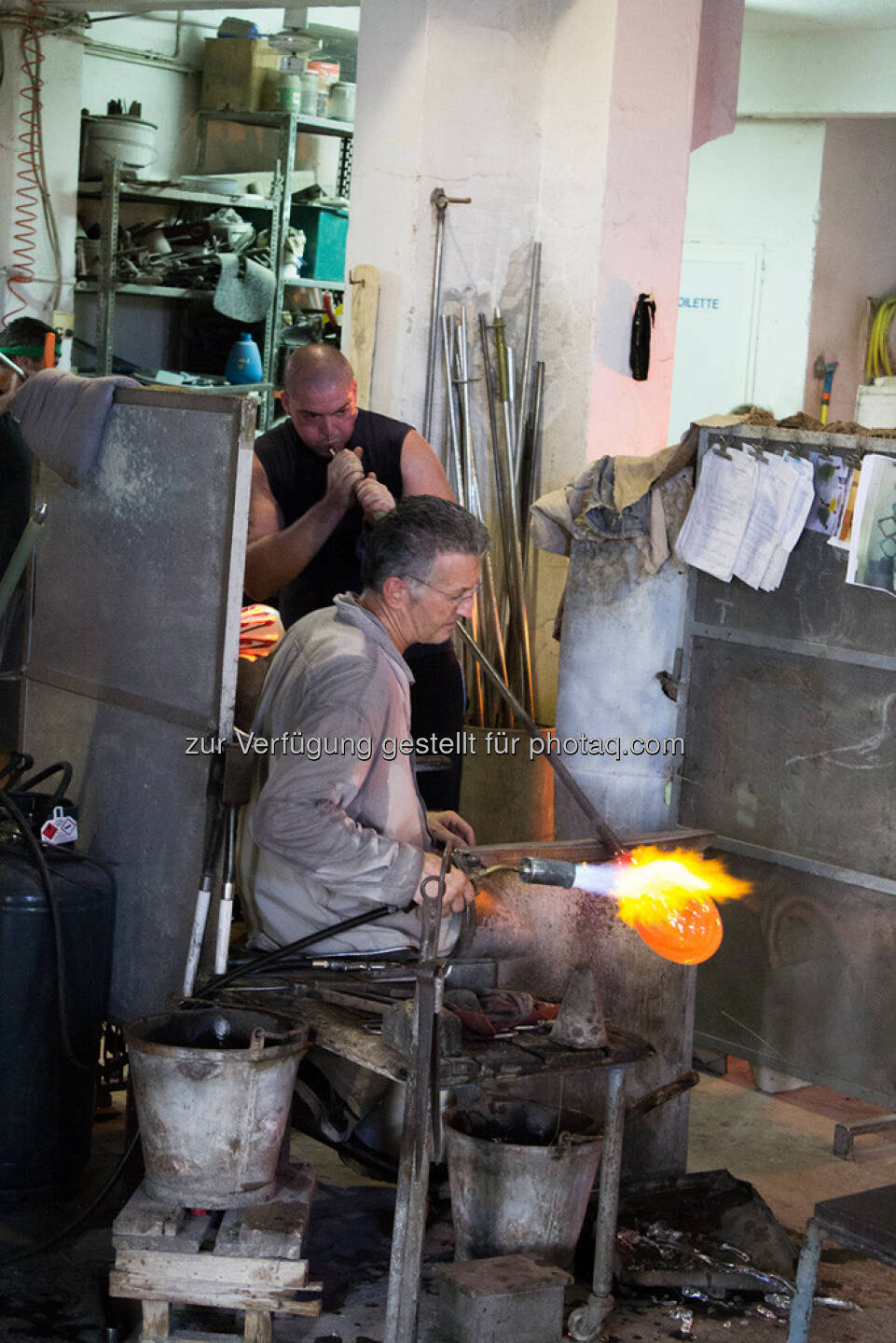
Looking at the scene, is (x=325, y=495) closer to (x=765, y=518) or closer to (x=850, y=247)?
(x=765, y=518)

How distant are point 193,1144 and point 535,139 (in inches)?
153

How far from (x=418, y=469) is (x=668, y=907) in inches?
Result: 66.8

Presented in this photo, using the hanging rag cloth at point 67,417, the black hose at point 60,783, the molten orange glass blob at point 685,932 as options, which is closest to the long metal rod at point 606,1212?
the molten orange glass blob at point 685,932

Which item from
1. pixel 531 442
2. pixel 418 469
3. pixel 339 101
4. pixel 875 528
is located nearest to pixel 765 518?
pixel 875 528

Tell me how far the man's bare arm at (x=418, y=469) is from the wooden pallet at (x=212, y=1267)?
7.25ft

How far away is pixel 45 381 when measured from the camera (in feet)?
11.9

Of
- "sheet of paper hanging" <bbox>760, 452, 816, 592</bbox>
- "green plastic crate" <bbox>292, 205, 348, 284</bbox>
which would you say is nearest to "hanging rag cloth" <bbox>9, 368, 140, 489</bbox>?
"sheet of paper hanging" <bbox>760, 452, 816, 592</bbox>

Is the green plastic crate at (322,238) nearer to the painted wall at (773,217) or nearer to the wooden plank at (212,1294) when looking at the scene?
the painted wall at (773,217)

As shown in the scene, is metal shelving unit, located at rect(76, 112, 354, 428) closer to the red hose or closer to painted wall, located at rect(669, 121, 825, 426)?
the red hose

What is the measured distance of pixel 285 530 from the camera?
4.21m

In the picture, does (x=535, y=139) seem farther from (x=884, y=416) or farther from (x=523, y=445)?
(x=884, y=416)

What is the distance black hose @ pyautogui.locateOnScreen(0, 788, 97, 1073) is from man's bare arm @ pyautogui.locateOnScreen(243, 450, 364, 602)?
41.0 inches

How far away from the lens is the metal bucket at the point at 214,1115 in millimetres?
2744

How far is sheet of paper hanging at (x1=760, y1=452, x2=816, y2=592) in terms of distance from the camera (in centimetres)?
412
